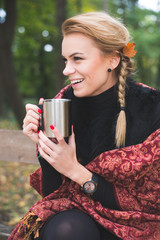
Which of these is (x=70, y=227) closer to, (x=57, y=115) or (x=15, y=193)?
(x=57, y=115)

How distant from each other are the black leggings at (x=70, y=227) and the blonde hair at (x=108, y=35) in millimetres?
503

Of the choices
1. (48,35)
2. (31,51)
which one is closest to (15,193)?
(48,35)

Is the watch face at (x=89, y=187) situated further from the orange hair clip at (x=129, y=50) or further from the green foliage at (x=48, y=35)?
the green foliage at (x=48, y=35)

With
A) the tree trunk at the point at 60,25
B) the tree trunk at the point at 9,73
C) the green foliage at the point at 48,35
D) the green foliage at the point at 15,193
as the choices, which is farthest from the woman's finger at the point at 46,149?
the tree trunk at the point at 9,73

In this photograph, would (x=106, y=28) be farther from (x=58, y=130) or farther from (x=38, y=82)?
(x=38, y=82)

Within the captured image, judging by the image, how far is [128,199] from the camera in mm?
1806

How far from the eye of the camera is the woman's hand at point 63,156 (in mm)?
1678

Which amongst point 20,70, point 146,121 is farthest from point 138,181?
point 20,70

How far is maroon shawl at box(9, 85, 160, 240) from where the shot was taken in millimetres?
1750

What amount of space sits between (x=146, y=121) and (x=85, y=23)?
28.4 inches

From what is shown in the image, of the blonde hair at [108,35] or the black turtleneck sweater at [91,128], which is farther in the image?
the black turtleneck sweater at [91,128]

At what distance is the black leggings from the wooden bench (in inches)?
36.0

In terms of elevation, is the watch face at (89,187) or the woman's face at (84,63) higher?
the woman's face at (84,63)

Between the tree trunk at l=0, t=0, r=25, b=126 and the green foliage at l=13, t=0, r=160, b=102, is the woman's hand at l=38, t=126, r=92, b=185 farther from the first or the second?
the tree trunk at l=0, t=0, r=25, b=126
